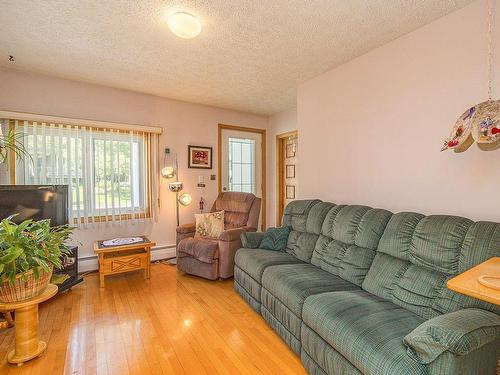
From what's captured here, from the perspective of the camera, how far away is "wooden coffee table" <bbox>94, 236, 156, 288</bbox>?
2.93m

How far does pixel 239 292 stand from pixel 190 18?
2.46 meters

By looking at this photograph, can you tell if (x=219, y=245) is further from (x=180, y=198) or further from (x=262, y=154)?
(x=262, y=154)

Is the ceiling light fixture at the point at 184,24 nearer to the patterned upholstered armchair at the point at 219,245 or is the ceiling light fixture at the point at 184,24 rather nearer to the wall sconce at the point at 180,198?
the patterned upholstered armchair at the point at 219,245

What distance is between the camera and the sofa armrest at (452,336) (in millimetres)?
1036

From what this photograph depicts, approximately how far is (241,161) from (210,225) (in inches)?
65.4

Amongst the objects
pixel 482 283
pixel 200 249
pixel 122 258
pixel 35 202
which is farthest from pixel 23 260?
pixel 482 283

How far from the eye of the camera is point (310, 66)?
2883mm

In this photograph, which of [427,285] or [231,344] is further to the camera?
[231,344]

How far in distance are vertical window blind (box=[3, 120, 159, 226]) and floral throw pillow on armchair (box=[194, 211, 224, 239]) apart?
0.81 m

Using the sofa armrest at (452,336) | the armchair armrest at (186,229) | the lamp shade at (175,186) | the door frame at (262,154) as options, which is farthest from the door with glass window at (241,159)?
the sofa armrest at (452,336)

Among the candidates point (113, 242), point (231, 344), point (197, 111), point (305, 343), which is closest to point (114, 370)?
point (231, 344)

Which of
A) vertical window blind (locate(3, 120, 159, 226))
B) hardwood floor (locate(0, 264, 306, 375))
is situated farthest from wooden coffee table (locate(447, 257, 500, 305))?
vertical window blind (locate(3, 120, 159, 226))

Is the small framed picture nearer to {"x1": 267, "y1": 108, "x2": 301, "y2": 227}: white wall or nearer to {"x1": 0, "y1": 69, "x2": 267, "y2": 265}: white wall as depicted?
{"x1": 0, "y1": 69, "x2": 267, "y2": 265}: white wall

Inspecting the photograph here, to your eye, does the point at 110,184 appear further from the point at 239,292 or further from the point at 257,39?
the point at 257,39
